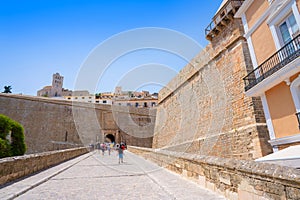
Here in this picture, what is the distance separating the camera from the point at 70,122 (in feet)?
96.6

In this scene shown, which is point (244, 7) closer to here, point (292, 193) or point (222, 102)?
point (222, 102)

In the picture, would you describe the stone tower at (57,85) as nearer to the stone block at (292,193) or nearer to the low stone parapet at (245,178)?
the low stone parapet at (245,178)

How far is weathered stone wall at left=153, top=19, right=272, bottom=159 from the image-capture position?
7980 mm

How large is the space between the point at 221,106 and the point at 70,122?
25.7 metres

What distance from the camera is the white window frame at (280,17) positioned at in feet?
18.2

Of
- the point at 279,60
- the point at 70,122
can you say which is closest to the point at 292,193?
the point at 279,60

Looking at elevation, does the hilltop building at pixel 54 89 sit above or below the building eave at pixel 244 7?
above

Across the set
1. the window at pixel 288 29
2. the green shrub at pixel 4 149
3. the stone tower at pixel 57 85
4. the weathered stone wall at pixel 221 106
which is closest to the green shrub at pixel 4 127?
the green shrub at pixel 4 149

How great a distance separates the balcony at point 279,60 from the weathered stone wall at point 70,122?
26895mm

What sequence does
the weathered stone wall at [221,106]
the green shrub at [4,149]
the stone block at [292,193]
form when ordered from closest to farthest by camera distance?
the stone block at [292,193] < the weathered stone wall at [221,106] < the green shrub at [4,149]

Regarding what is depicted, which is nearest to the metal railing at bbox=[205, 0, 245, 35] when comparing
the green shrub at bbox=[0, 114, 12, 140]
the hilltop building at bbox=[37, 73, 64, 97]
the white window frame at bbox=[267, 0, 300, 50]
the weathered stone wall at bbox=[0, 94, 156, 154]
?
the white window frame at bbox=[267, 0, 300, 50]

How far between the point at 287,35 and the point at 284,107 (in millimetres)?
2425

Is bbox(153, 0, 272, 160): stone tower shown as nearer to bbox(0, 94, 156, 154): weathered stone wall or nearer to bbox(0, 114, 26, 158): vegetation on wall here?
bbox(0, 114, 26, 158): vegetation on wall

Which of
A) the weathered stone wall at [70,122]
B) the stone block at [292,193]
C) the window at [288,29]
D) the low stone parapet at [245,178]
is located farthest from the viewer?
the weathered stone wall at [70,122]
